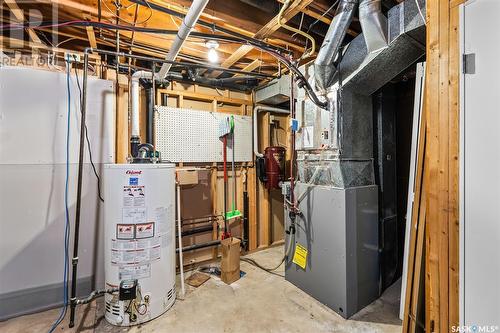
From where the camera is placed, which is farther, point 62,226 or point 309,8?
point 62,226

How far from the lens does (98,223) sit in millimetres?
2359

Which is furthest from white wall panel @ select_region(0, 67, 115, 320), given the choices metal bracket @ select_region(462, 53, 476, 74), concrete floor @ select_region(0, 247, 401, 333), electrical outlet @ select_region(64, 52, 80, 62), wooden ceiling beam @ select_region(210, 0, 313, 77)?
metal bracket @ select_region(462, 53, 476, 74)

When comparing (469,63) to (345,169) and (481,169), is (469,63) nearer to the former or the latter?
(481,169)

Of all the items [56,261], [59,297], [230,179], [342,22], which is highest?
[342,22]

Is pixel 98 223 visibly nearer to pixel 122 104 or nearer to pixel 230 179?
pixel 122 104

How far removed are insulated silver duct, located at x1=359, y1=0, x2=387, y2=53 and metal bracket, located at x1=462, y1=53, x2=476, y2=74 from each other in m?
0.67

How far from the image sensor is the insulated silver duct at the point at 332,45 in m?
1.71

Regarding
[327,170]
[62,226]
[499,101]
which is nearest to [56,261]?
[62,226]

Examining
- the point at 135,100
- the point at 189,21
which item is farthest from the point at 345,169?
the point at 135,100

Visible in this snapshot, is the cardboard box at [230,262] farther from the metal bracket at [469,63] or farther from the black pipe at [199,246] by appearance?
the metal bracket at [469,63]

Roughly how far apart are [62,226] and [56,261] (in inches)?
12.9

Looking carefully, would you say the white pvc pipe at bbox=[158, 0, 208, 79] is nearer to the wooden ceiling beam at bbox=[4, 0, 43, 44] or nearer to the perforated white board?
the perforated white board

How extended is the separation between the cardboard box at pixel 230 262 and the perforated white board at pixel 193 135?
1126mm

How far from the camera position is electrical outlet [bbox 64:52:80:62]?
7.13ft
